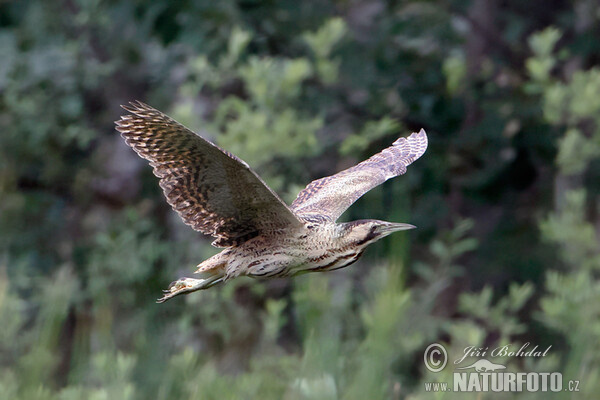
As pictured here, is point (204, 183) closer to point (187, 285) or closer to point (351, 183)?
point (187, 285)

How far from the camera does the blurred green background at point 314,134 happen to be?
21.2 ft

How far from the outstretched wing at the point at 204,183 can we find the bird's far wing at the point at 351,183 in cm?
32

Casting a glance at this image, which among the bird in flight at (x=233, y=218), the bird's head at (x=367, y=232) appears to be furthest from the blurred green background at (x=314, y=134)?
the bird's head at (x=367, y=232)

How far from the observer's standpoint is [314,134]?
23.2ft

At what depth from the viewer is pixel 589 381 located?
2.75 meters

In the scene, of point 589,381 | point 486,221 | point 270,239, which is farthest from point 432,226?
point 589,381

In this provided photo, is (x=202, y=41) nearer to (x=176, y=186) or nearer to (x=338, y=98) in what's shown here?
(x=338, y=98)

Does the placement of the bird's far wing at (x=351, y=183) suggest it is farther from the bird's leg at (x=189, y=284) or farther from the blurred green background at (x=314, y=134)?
the blurred green background at (x=314, y=134)

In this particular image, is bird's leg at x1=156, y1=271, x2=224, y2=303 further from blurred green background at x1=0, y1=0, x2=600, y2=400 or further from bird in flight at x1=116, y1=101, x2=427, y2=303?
blurred green background at x1=0, y1=0, x2=600, y2=400

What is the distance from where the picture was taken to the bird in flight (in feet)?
12.5

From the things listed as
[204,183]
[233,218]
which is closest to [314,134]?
[233,218]

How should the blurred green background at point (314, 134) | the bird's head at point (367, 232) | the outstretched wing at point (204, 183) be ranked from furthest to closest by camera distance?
the blurred green background at point (314, 134) < the bird's head at point (367, 232) < the outstretched wing at point (204, 183)

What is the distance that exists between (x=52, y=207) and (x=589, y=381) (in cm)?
637

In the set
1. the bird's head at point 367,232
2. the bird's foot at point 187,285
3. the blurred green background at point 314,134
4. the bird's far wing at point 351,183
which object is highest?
the blurred green background at point 314,134
